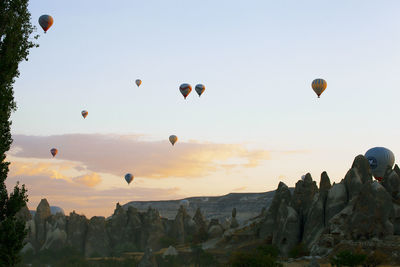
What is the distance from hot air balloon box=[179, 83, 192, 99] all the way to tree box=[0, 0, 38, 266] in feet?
171

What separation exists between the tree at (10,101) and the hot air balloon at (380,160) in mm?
66723

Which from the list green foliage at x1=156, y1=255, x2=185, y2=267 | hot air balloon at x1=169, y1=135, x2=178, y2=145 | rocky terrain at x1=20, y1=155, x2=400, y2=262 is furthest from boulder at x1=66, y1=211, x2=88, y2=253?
green foliage at x1=156, y1=255, x2=185, y2=267

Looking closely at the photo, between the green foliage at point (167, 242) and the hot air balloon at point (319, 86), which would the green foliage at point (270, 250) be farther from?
the green foliage at point (167, 242)

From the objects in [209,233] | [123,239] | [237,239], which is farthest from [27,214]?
[237,239]

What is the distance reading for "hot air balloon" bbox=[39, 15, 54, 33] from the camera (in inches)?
2201

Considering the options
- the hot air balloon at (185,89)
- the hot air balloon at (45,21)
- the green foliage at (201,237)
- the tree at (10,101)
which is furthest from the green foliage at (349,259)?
the green foliage at (201,237)

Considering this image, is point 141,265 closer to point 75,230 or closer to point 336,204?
point 336,204

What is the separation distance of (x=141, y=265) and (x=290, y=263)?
18.0 m

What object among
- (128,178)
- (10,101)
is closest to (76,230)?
(128,178)

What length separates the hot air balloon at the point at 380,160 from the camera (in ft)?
269

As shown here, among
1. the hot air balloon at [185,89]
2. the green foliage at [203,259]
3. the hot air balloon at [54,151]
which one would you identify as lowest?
the green foliage at [203,259]

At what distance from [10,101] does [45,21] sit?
102ft

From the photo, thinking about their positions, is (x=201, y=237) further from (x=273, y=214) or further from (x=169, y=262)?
(x=169, y=262)

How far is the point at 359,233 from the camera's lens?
49375mm
